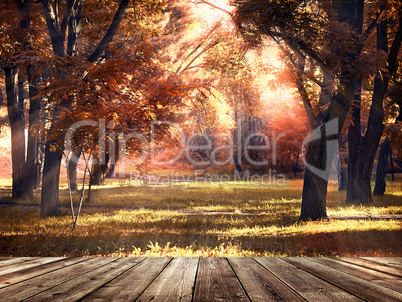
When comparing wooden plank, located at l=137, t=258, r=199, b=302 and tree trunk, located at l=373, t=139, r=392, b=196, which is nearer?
wooden plank, located at l=137, t=258, r=199, b=302

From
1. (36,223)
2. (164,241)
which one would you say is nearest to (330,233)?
(164,241)

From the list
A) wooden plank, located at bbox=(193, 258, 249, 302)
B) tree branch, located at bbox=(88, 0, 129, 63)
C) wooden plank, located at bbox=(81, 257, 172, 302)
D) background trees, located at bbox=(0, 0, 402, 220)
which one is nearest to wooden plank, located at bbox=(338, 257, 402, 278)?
wooden plank, located at bbox=(193, 258, 249, 302)

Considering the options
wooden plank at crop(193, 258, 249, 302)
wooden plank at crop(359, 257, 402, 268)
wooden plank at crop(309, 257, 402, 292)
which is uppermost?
wooden plank at crop(193, 258, 249, 302)

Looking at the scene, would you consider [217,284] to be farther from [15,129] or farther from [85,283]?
[15,129]

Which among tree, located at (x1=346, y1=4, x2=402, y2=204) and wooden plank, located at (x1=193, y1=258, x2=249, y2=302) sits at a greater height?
tree, located at (x1=346, y1=4, x2=402, y2=204)

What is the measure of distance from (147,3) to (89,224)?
6.80m

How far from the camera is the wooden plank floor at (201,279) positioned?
254 cm

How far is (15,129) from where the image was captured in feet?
52.3

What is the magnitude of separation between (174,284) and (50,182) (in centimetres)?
952

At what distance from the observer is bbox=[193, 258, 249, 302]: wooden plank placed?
249cm

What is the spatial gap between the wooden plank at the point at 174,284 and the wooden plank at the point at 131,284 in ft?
0.22

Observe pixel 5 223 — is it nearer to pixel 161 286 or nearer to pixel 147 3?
pixel 147 3

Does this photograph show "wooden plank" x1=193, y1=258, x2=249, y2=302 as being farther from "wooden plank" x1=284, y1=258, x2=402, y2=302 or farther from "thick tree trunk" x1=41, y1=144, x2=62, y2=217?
"thick tree trunk" x1=41, y1=144, x2=62, y2=217

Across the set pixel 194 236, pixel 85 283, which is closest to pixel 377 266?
pixel 85 283
